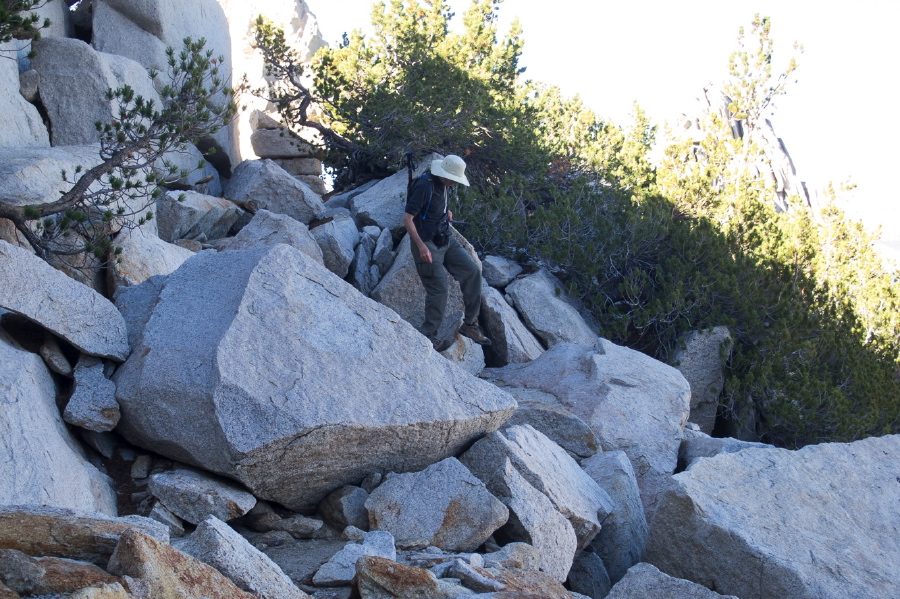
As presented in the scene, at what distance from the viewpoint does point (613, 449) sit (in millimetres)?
6570

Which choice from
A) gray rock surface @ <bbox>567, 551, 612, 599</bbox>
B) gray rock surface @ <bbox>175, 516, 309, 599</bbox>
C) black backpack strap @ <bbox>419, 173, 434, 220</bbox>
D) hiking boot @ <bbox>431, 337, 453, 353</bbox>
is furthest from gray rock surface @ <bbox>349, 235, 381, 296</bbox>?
gray rock surface @ <bbox>175, 516, 309, 599</bbox>

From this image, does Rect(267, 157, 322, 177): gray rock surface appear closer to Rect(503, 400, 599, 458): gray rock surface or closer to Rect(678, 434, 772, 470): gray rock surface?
Rect(503, 400, 599, 458): gray rock surface

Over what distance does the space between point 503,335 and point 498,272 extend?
1651 mm

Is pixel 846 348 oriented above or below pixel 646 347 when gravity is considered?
above

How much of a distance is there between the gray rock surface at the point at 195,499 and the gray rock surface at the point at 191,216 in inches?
199

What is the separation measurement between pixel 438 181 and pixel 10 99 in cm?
A: 410

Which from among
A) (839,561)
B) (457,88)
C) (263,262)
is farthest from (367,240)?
(839,561)

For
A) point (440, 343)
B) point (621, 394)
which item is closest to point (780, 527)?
point (621, 394)

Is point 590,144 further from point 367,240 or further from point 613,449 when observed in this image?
point 613,449

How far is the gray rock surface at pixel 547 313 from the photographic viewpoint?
913cm

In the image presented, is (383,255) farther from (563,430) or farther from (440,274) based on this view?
(563,430)

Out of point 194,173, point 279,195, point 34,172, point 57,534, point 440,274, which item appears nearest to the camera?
point 57,534

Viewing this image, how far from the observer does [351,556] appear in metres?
3.71

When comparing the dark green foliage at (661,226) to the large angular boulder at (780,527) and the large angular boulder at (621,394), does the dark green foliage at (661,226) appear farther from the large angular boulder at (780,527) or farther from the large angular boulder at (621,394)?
the large angular boulder at (780,527)
